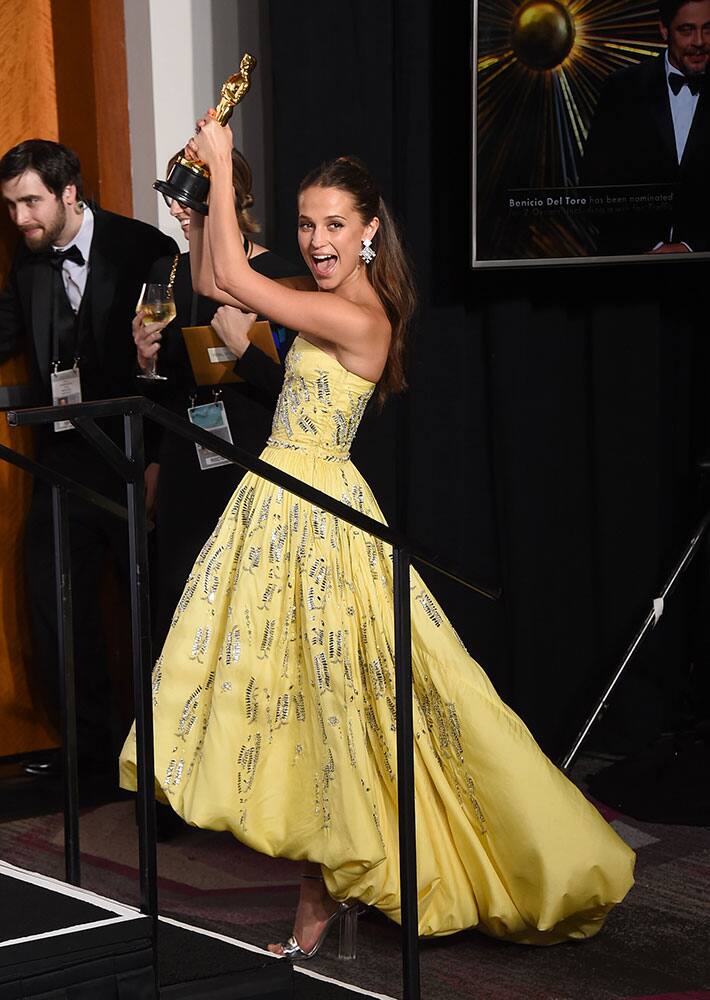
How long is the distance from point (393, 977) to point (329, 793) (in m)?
0.37

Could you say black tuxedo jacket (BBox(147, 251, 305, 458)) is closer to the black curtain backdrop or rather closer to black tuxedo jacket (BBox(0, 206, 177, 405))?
black tuxedo jacket (BBox(0, 206, 177, 405))

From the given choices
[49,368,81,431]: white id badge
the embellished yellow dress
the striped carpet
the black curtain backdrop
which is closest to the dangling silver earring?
the embellished yellow dress

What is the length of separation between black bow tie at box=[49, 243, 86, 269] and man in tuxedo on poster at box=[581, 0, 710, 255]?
4.55 ft

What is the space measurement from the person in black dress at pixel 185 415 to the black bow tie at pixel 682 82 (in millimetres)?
1323

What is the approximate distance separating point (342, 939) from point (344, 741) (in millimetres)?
416

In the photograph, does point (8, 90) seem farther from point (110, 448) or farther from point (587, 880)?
point (587, 880)

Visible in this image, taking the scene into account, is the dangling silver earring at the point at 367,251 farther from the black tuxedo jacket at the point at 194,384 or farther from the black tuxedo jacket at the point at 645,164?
the black tuxedo jacket at the point at 645,164

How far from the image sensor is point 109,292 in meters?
3.63

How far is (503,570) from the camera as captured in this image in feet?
13.0

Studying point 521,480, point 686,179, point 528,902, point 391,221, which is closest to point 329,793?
point 528,902

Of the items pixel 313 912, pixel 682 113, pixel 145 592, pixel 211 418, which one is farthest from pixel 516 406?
pixel 145 592

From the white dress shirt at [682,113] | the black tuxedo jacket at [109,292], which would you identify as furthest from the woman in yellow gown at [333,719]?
the white dress shirt at [682,113]

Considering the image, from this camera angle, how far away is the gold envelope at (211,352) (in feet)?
9.98

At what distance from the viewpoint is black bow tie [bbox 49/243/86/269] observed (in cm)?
363
